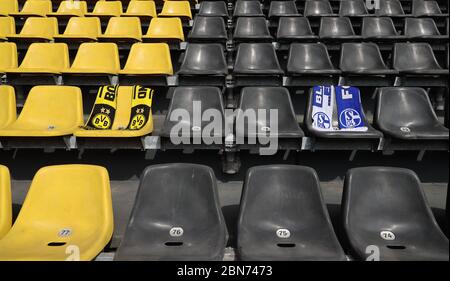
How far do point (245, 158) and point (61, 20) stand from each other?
3669 millimetres

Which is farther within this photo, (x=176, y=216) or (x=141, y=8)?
(x=141, y=8)

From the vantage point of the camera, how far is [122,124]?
10.2 feet

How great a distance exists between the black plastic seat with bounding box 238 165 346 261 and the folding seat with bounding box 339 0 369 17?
434 cm

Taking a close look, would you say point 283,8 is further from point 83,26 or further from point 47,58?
point 47,58

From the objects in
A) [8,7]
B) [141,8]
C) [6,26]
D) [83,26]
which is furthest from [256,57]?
[8,7]

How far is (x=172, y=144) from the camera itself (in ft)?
9.02

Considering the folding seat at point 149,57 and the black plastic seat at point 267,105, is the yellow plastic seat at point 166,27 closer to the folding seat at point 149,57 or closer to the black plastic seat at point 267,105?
the folding seat at point 149,57

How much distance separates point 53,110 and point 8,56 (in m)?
1.22

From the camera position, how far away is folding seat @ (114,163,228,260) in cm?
183

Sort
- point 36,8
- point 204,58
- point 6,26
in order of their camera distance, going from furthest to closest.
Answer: point 36,8, point 6,26, point 204,58

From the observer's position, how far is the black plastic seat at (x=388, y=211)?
1896 millimetres

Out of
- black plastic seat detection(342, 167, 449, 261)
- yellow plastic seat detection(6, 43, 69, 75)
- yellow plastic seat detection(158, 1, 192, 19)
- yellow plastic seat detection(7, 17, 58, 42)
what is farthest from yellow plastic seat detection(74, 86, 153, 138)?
yellow plastic seat detection(158, 1, 192, 19)

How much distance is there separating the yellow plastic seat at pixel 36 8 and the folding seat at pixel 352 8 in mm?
4252

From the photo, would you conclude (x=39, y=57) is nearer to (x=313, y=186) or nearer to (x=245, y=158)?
(x=245, y=158)
